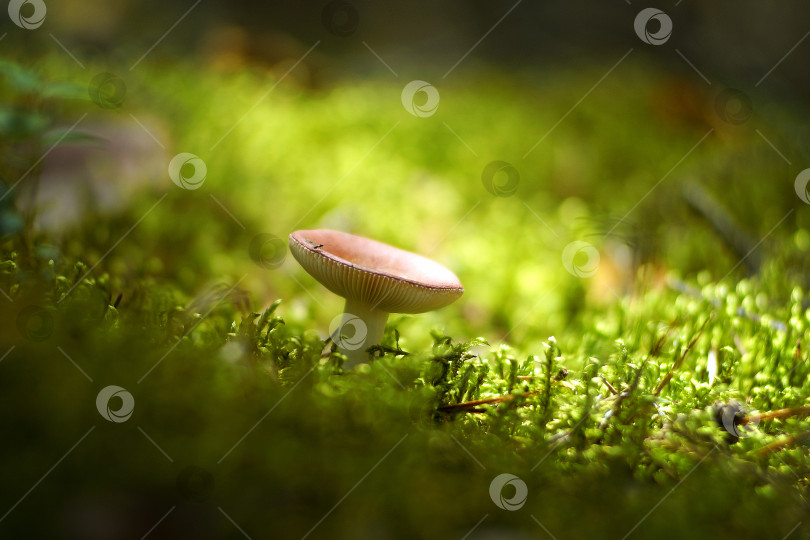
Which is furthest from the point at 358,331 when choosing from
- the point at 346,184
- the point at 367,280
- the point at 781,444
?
the point at 346,184

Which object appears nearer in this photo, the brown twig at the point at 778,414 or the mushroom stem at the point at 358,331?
the brown twig at the point at 778,414

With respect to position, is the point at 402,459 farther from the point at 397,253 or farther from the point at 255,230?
the point at 255,230

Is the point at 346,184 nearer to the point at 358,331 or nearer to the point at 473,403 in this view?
the point at 358,331

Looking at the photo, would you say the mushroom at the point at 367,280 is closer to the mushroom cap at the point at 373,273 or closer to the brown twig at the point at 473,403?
the mushroom cap at the point at 373,273

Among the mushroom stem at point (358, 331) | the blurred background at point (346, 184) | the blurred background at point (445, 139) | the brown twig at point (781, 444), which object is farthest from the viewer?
the blurred background at point (445, 139)

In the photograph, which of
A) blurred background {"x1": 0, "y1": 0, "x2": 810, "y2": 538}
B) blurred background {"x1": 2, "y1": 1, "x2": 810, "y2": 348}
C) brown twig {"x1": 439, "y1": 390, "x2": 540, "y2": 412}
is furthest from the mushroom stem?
blurred background {"x1": 2, "y1": 1, "x2": 810, "y2": 348}

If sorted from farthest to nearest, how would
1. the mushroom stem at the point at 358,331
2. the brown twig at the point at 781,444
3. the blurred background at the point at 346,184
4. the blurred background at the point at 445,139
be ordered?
the blurred background at the point at 445,139 → the mushroom stem at the point at 358,331 → the brown twig at the point at 781,444 → the blurred background at the point at 346,184

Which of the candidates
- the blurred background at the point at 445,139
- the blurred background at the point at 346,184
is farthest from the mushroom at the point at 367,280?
the blurred background at the point at 445,139

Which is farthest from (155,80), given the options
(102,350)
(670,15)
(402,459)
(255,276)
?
(670,15)
